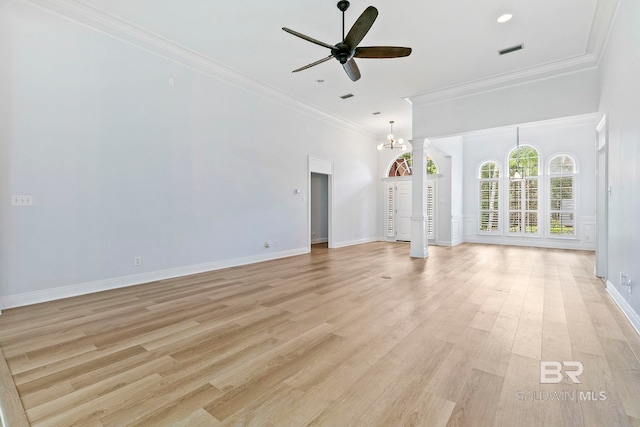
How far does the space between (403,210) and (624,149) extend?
21.2ft

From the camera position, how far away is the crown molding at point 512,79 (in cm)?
474

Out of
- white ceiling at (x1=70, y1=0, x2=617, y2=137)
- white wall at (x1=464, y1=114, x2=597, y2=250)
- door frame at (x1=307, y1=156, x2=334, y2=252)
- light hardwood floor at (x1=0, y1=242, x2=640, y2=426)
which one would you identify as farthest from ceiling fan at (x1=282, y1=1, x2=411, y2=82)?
white wall at (x1=464, y1=114, x2=597, y2=250)

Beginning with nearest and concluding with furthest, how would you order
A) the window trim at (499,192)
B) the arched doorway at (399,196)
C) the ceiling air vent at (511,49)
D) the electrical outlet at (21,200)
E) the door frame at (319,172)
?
the electrical outlet at (21,200), the ceiling air vent at (511,49), the door frame at (319,172), the window trim at (499,192), the arched doorway at (399,196)

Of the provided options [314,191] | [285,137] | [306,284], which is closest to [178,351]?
[306,284]

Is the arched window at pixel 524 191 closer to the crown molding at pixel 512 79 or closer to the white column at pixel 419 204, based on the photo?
the white column at pixel 419 204

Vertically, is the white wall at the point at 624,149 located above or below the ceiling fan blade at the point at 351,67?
below

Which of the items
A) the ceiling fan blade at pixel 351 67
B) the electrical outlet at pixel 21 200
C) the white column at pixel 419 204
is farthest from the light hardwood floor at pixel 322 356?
the ceiling fan blade at pixel 351 67

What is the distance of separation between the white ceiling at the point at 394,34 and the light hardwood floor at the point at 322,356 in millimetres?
3594

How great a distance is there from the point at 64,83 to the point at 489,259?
25.8 feet

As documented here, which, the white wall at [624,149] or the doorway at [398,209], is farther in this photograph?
the doorway at [398,209]

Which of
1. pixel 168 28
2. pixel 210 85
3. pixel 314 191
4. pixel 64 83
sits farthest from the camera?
pixel 314 191

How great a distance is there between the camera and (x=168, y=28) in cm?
405

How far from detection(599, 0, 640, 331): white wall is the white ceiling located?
65cm

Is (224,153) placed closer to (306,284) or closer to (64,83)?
(64,83)
